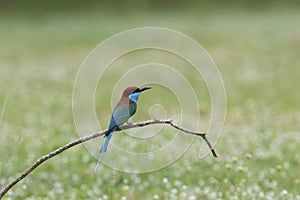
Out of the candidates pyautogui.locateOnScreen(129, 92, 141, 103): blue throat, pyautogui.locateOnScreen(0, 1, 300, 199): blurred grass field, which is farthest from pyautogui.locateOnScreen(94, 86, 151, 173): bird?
pyautogui.locateOnScreen(0, 1, 300, 199): blurred grass field

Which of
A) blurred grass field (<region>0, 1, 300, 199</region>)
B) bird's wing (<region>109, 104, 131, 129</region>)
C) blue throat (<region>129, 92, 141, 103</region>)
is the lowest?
blurred grass field (<region>0, 1, 300, 199</region>)

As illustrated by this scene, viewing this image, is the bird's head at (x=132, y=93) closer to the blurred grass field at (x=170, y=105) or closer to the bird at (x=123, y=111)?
the bird at (x=123, y=111)

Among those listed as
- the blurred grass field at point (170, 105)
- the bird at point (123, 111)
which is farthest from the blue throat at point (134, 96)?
the blurred grass field at point (170, 105)

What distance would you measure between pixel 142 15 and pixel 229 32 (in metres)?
6.85

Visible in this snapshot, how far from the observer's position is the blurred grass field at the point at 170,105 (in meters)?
7.82

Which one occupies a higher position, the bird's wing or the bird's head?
the bird's head

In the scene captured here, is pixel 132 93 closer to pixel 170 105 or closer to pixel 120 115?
pixel 120 115

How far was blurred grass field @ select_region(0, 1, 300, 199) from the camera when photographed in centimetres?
782

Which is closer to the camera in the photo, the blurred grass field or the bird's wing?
the bird's wing

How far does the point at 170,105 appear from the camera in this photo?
48.4 feet

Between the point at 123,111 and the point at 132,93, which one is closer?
the point at 132,93

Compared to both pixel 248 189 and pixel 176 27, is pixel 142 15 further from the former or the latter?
pixel 248 189

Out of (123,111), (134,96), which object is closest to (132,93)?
(134,96)

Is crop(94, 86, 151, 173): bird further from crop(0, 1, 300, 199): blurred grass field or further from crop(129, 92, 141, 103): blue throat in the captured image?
crop(0, 1, 300, 199): blurred grass field
